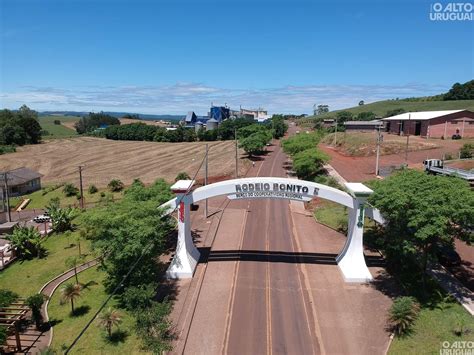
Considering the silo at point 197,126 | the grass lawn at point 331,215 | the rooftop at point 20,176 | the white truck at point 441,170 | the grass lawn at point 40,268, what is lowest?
the grass lawn at point 40,268

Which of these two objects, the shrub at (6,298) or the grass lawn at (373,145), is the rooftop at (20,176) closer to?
the shrub at (6,298)

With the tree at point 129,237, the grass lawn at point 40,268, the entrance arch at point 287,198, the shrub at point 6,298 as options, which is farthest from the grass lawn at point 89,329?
the entrance arch at point 287,198

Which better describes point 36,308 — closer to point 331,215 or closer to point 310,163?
point 331,215

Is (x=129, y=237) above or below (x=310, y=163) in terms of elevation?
below

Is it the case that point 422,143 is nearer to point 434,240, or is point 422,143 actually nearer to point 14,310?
point 434,240

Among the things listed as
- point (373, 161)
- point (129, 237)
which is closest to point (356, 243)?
point (129, 237)

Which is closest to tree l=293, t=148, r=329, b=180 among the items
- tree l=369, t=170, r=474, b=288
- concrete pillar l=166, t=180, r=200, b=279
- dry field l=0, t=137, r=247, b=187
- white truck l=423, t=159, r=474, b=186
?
white truck l=423, t=159, r=474, b=186

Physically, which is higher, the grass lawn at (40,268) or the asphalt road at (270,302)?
the asphalt road at (270,302)
